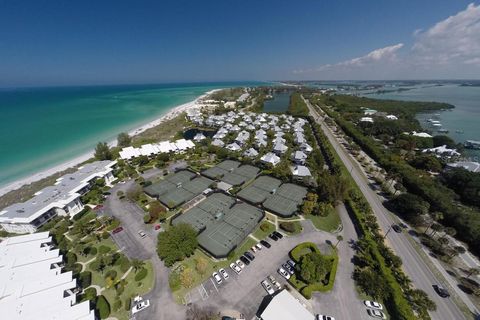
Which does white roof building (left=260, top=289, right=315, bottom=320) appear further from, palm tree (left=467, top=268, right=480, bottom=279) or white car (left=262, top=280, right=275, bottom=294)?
palm tree (left=467, top=268, right=480, bottom=279)

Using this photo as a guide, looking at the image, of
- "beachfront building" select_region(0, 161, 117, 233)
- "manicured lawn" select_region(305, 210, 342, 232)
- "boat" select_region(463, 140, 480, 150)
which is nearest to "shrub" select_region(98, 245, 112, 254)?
"beachfront building" select_region(0, 161, 117, 233)

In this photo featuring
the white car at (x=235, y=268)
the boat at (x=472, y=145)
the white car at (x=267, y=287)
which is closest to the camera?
the white car at (x=267, y=287)

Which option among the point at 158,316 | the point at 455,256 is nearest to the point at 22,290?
the point at 158,316

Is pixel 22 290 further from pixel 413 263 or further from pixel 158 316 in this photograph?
pixel 413 263

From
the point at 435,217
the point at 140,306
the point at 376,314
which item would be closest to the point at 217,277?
the point at 140,306

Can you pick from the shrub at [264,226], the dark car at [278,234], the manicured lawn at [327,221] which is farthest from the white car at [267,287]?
the manicured lawn at [327,221]

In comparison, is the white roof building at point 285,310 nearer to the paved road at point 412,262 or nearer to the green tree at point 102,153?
the paved road at point 412,262

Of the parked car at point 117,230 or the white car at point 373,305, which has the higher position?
the parked car at point 117,230
